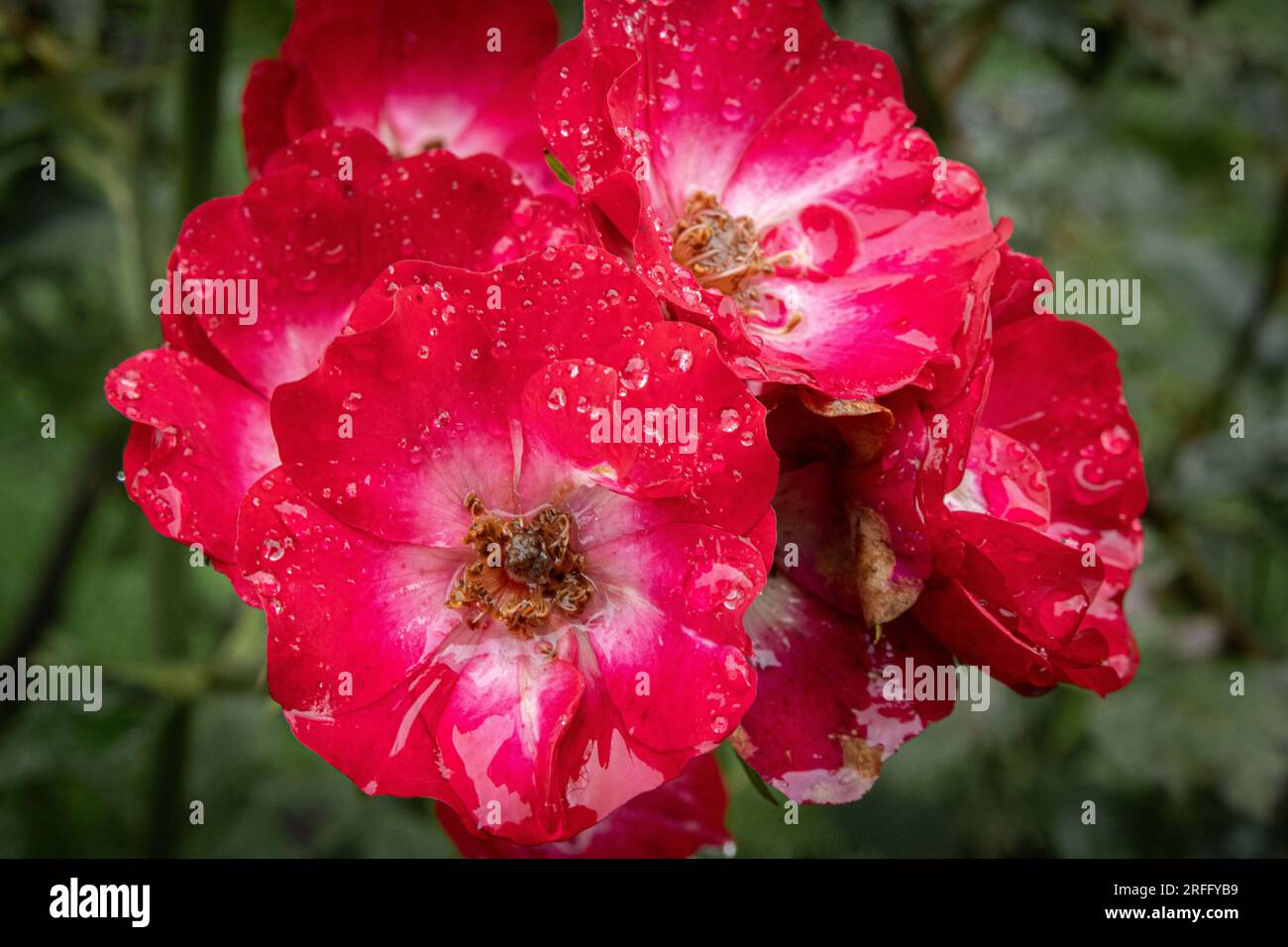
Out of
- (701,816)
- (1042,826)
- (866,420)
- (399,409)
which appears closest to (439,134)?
(399,409)

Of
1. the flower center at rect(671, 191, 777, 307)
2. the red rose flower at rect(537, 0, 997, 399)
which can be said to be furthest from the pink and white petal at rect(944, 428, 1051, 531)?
the flower center at rect(671, 191, 777, 307)

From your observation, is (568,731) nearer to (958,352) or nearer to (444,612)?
(444,612)

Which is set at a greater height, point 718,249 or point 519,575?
point 718,249

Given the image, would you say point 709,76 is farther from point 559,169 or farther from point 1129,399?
point 1129,399

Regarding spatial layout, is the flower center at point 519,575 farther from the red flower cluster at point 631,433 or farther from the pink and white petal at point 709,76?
the pink and white petal at point 709,76

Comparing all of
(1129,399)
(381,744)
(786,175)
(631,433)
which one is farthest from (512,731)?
(1129,399)

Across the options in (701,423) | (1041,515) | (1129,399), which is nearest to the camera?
(701,423)

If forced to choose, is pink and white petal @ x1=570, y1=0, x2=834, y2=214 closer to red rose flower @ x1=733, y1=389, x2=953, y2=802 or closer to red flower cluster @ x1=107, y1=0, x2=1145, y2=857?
red flower cluster @ x1=107, y1=0, x2=1145, y2=857
